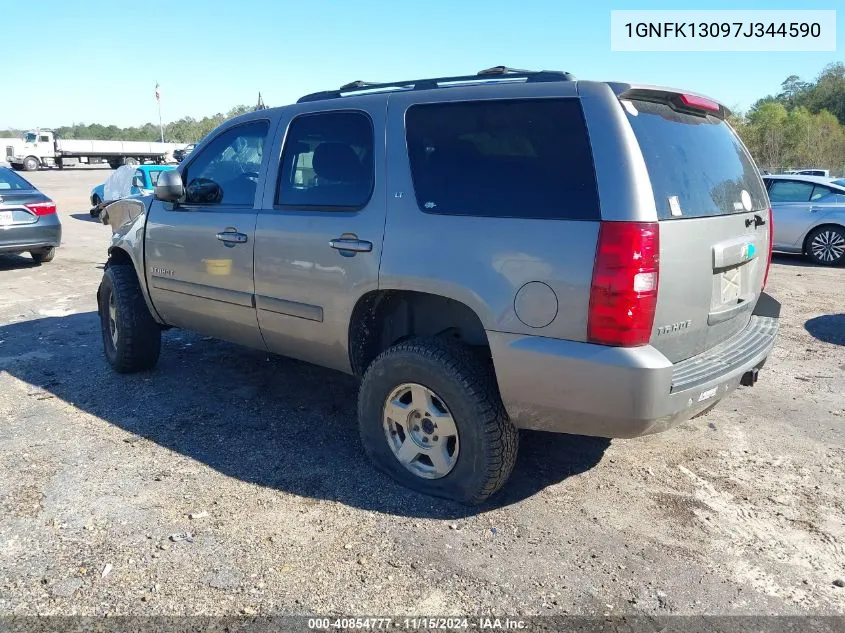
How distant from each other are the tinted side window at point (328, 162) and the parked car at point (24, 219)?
7.69 metres

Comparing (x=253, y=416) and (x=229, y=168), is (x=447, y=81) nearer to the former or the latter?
(x=229, y=168)

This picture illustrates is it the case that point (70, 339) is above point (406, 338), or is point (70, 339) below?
below

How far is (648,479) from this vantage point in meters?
3.64

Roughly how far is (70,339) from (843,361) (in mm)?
6968

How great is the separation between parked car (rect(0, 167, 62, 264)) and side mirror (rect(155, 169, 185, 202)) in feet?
21.9

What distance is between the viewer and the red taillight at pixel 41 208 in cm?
993

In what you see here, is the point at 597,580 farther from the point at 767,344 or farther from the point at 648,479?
the point at 767,344

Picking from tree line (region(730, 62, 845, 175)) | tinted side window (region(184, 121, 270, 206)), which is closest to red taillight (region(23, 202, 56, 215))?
tinted side window (region(184, 121, 270, 206))

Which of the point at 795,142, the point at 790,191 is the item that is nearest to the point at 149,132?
the point at 795,142

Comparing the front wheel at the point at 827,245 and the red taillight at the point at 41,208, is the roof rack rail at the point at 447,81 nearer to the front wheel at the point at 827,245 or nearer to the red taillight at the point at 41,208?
the red taillight at the point at 41,208

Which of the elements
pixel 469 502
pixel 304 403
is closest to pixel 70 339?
pixel 304 403

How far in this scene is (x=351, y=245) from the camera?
11.4 feet

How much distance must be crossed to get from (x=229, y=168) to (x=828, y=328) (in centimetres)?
609

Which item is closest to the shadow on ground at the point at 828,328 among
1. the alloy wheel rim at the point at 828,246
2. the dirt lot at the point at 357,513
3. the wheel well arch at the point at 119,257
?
the dirt lot at the point at 357,513
